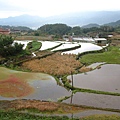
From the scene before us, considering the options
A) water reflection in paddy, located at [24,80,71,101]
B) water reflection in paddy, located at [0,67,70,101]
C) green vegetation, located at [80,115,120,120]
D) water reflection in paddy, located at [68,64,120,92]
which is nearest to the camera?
green vegetation, located at [80,115,120,120]

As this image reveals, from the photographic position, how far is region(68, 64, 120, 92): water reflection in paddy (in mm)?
17647

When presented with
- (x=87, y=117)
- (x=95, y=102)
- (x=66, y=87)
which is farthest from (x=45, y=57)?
(x=87, y=117)

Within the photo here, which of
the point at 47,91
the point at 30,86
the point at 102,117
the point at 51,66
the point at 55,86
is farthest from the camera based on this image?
the point at 51,66

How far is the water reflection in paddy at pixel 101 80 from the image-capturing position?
1765 centimetres

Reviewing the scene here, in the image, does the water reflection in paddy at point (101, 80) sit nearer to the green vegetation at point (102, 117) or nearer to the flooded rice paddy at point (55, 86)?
the flooded rice paddy at point (55, 86)

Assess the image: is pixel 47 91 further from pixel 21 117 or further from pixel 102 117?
pixel 102 117

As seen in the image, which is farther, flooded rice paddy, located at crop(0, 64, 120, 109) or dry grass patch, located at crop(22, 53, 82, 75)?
dry grass patch, located at crop(22, 53, 82, 75)

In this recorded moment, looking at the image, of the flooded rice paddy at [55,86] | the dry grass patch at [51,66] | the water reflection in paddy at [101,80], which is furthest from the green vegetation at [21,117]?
the dry grass patch at [51,66]

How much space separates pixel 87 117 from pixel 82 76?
898 cm

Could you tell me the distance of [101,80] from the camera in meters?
19.6

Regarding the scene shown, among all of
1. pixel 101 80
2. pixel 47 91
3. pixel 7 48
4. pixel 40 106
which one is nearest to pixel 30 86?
pixel 47 91

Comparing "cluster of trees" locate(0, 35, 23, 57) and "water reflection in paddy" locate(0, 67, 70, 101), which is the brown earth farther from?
"cluster of trees" locate(0, 35, 23, 57)

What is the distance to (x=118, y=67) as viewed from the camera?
2538cm

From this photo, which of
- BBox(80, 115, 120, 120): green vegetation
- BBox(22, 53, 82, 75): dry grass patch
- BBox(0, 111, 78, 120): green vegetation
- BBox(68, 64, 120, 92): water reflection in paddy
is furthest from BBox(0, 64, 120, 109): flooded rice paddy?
BBox(0, 111, 78, 120): green vegetation
